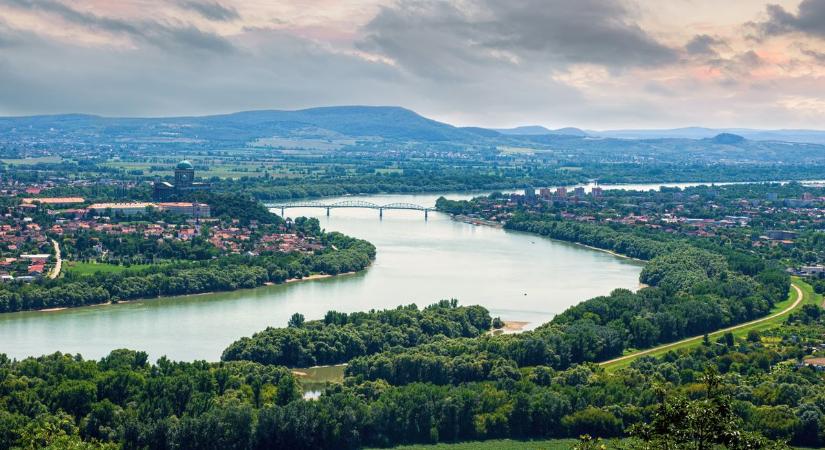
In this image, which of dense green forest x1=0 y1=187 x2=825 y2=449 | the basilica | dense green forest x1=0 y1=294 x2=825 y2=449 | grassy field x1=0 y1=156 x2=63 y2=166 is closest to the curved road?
dense green forest x1=0 y1=187 x2=825 y2=449

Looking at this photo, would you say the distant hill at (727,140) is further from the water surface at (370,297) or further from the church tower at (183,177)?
the water surface at (370,297)

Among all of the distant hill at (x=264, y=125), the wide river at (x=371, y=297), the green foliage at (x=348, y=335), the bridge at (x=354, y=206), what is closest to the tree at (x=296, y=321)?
the green foliage at (x=348, y=335)

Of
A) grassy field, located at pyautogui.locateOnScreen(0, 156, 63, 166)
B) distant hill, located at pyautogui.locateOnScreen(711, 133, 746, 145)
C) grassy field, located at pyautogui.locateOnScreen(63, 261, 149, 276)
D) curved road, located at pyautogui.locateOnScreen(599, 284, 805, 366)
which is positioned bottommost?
curved road, located at pyautogui.locateOnScreen(599, 284, 805, 366)

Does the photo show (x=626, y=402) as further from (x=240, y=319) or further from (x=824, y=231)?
(x=824, y=231)

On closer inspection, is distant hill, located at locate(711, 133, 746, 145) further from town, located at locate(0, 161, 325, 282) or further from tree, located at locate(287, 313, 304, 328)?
tree, located at locate(287, 313, 304, 328)

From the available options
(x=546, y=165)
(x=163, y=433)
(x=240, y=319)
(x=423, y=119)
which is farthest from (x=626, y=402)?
(x=423, y=119)

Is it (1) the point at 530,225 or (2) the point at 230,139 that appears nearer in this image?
(1) the point at 530,225

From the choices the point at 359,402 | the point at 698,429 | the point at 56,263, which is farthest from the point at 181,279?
the point at 698,429
